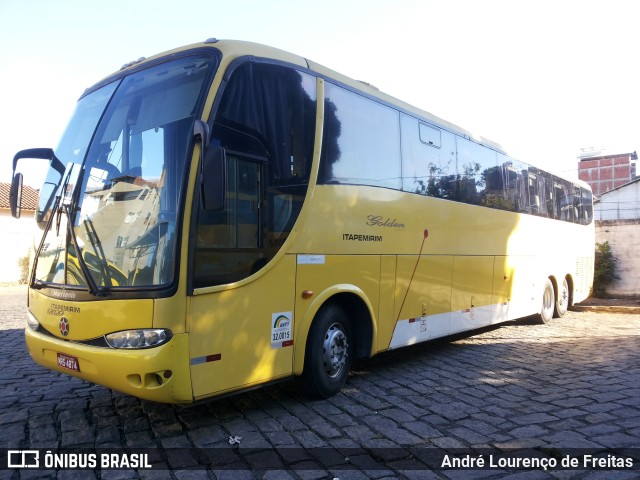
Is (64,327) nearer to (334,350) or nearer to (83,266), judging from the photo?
(83,266)

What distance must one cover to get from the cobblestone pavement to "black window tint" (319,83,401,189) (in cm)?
248

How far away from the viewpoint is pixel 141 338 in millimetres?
3945

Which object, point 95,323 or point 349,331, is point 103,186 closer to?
point 95,323

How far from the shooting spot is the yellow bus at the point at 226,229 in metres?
4.02

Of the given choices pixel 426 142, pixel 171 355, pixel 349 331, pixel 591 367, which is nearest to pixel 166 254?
pixel 171 355

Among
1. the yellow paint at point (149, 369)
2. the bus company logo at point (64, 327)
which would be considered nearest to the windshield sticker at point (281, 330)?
the yellow paint at point (149, 369)

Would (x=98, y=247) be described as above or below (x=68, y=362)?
above

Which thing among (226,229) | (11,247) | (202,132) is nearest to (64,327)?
(226,229)

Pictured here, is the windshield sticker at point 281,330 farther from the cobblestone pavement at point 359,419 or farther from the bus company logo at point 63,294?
the bus company logo at point 63,294

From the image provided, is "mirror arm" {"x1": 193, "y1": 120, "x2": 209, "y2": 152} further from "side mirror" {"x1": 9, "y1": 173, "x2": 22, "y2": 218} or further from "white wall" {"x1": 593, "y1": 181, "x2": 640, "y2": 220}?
"white wall" {"x1": 593, "y1": 181, "x2": 640, "y2": 220}

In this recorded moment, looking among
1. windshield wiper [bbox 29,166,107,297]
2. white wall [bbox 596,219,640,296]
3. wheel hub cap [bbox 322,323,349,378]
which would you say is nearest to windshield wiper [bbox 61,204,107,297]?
windshield wiper [bbox 29,166,107,297]

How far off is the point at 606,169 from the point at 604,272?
3069 centimetres

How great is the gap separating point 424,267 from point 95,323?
14.5ft

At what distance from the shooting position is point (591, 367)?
23.2 ft
